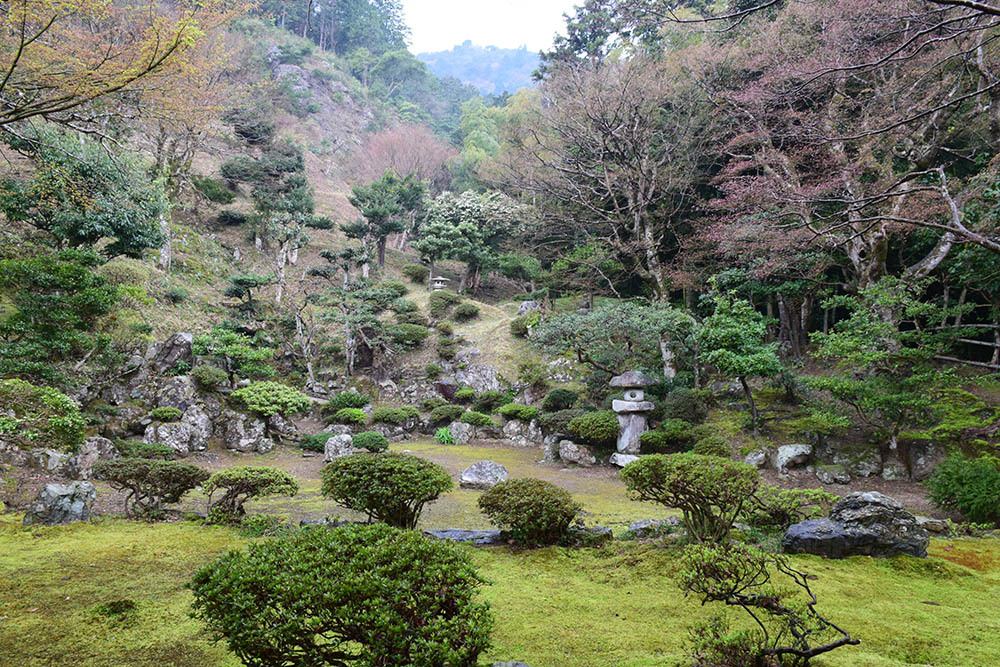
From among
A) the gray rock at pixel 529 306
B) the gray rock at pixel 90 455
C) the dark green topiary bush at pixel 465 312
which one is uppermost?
the gray rock at pixel 529 306

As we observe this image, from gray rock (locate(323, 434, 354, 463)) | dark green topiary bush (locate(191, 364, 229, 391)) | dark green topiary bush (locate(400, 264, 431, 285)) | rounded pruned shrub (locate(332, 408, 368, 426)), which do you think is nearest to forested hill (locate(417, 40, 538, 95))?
dark green topiary bush (locate(400, 264, 431, 285))

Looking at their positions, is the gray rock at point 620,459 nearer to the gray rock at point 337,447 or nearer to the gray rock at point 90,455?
the gray rock at point 337,447

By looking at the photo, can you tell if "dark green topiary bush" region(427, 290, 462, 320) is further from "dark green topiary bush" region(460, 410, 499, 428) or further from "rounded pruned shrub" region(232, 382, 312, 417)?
"rounded pruned shrub" region(232, 382, 312, 417)

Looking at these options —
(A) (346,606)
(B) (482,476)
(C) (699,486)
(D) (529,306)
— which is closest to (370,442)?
(B) (482,476)

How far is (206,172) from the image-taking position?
23.4 m

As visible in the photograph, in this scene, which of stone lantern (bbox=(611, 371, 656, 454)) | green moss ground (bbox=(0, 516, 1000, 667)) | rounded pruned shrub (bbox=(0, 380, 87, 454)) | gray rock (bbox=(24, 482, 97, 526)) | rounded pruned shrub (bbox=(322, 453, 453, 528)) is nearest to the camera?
green moss ground (bbox=(0, 516, 1000, 667))

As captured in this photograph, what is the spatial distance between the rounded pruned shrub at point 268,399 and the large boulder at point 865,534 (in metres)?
9.18

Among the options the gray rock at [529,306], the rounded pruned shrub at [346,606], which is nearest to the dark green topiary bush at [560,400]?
the gray rock at [529,306]

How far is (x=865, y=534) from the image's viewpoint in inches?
159

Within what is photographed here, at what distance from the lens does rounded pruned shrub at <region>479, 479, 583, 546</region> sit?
4.22 meters

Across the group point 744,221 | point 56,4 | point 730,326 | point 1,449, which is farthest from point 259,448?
point 744,221

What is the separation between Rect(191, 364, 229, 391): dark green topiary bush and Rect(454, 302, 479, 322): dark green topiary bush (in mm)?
8972

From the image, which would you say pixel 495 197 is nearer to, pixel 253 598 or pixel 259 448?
pixel 259 448

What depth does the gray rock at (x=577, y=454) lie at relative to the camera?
9.73 metres
